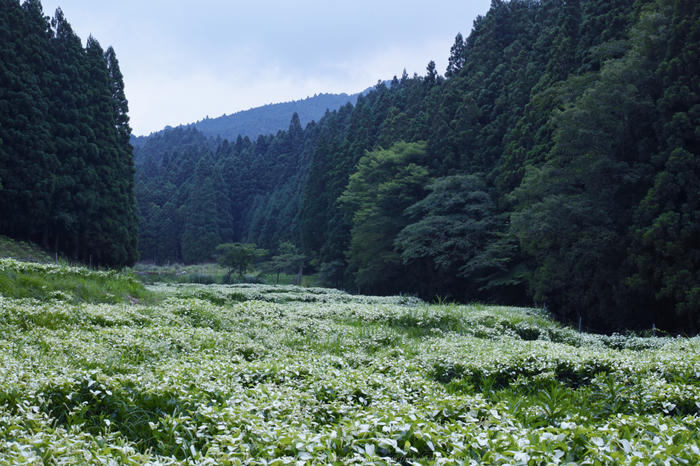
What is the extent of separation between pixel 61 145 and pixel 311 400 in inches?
1115

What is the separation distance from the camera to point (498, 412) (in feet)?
11.0

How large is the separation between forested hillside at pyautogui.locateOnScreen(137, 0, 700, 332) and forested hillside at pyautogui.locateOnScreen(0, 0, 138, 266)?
15988 millimetres

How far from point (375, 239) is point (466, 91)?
12167 mm

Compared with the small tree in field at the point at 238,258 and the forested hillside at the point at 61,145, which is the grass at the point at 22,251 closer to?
the forested hillside at the point at 61,145

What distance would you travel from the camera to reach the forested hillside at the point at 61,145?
2353cm

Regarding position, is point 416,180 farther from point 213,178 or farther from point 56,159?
point 213,178

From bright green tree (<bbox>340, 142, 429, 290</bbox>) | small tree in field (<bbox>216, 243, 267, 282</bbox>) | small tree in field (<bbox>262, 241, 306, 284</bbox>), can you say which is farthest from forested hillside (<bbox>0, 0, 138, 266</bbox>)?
bright green tree (<bbox>340, 142, 429, 290</bbox>)

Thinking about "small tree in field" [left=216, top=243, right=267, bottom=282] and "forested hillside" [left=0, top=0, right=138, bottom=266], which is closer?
"forested hillside" [left=0, top=0, right=138, bottom=266]

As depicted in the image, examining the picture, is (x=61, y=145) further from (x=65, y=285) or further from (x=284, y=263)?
(x=65, y=285)

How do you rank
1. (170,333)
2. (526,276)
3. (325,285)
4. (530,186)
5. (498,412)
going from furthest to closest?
(325,285) → (526,276) → (530,186) → (170,333) → (498,412)

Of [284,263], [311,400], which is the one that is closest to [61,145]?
[284,263]

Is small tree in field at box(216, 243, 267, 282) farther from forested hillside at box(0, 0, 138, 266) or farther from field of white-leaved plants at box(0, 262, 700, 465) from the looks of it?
field of white-leaved plants at box(0, 262, 700, 465)

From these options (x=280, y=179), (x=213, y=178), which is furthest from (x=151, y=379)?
(x=280, y=179)

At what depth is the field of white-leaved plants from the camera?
7.99 ft
